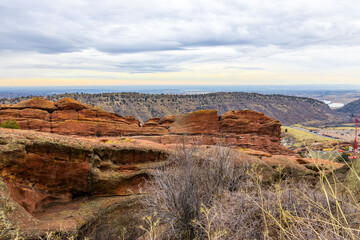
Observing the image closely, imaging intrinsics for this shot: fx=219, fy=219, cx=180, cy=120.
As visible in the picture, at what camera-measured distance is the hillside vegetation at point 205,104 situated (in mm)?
89375

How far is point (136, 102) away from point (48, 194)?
284 feet

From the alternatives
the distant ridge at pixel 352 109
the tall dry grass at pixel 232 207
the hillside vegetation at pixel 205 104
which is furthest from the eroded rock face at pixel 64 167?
the distant ridge at pixel 352 109

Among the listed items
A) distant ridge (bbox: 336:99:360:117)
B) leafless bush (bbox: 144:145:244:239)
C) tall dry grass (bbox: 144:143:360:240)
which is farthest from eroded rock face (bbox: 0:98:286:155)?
distant ridge (bbox: 336:99:360:117)

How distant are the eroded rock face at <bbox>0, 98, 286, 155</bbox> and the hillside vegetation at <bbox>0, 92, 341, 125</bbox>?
200 ft

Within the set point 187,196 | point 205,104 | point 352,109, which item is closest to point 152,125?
point 187,196

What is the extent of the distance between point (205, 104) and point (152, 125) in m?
89.5

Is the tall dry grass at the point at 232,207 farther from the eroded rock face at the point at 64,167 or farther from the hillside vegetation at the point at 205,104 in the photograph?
the hillside vegetation at the point at 205,104

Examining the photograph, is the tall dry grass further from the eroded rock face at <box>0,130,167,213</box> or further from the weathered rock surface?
the eroded rock face at <box>0,130,167,213</box>

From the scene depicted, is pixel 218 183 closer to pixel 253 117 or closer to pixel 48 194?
pixel 48 194

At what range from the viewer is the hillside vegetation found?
3519 inches

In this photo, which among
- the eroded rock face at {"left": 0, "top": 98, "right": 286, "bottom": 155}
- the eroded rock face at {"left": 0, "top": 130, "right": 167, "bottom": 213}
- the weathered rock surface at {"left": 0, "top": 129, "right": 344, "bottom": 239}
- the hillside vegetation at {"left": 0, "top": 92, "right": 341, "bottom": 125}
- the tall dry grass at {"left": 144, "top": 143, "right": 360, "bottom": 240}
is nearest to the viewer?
the tall dry grass at {"left": 144, "top": 143, "right": 360, "bottom": 240}

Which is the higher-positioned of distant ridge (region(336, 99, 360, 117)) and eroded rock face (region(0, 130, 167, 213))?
eroded rock face (region(0, 130, 167, 213))

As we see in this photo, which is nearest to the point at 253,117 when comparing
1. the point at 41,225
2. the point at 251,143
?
the point at 251,143

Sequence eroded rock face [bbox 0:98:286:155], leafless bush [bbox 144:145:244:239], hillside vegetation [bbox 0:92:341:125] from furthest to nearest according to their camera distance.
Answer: hillside vegetation [bbox 0:92:341:125] < eroded rock face [bbox 0:98:286:155] < leafless bush [bbox 144:145:244:239]
